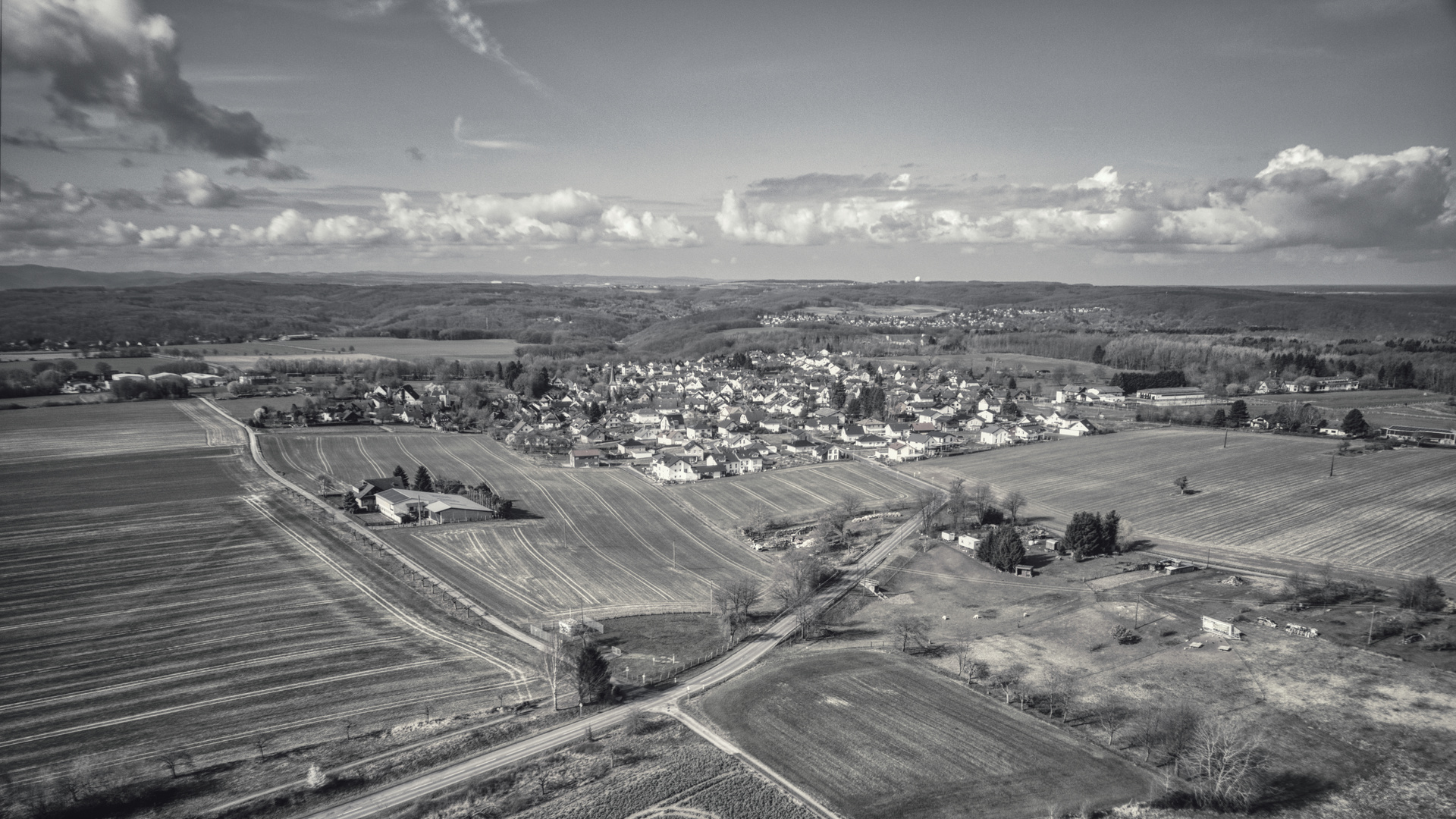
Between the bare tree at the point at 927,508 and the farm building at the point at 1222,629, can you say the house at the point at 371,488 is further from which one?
the farm building at the point at 1222,629

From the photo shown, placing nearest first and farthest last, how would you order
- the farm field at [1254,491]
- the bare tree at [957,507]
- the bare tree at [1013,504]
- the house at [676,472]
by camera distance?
1. the farm field at [1254,491]
2. the bare tree at [957,507]
3. the bare tree at [1013,504]
4. the house at [676,472]

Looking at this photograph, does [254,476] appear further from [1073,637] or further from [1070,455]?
[1070,455]

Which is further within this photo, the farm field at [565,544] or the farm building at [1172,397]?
the farm building at [1172,397]

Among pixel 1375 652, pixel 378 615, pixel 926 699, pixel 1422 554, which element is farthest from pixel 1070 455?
pixel 378 615

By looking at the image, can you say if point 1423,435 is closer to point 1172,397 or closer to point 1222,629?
point 1172,397

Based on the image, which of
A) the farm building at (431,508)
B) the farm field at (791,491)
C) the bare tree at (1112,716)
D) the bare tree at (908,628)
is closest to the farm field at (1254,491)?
the farm field at (791,491)

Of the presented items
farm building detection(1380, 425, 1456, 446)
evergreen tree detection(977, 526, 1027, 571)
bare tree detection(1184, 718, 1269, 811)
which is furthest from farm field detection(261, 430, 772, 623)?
farm building detection(1380, 425, 1456, 446)

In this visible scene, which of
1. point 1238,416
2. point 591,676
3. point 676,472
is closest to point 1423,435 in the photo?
point 1238,416
